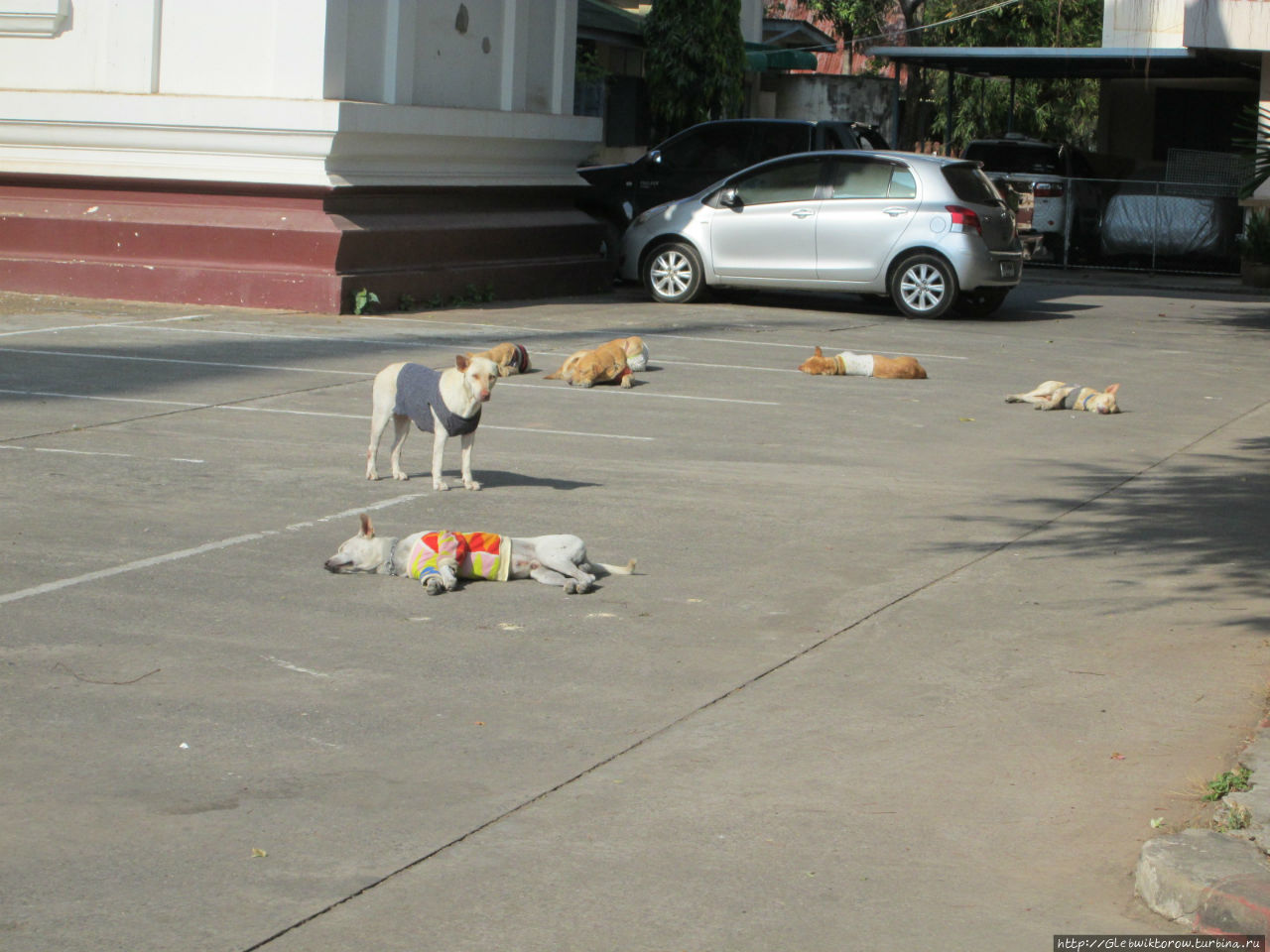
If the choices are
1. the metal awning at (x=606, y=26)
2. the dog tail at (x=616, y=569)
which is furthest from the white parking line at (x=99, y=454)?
the metal awning at (x=606, y=26)

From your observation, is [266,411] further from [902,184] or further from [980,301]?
[980,301]

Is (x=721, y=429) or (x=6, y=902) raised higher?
(x=721, y=429)

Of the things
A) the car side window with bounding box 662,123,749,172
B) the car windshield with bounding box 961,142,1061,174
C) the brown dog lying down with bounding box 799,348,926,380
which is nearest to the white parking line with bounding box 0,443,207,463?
the brown dog lying down with bounding box 799,348,926,380

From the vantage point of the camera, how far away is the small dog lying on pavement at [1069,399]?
39.1ft

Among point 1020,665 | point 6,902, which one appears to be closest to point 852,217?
point 1020,665

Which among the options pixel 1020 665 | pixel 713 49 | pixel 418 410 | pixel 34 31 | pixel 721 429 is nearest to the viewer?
pixel 1020 665

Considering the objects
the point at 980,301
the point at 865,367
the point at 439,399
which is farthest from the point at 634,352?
the point at 980,301

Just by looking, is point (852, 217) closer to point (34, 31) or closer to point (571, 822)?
Result: point (34, 31)

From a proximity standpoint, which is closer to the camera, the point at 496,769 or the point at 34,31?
the point at 496,769

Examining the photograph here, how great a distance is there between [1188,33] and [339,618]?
2021 cm

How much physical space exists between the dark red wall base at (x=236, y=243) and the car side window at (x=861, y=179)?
13.4 feet

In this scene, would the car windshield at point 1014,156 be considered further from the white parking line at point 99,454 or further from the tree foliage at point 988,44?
the white parking line at point 99,454

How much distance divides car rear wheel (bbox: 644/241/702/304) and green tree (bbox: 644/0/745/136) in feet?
37.1

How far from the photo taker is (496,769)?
15.5 feet
